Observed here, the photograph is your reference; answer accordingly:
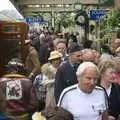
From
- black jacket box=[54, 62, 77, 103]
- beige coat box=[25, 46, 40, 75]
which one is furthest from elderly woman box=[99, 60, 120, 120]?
beige coat box=[25, 46, 40, 75]

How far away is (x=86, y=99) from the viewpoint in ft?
21.1

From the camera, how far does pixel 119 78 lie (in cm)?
863

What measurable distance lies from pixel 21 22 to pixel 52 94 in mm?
6842

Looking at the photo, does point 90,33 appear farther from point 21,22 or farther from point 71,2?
point 71,2

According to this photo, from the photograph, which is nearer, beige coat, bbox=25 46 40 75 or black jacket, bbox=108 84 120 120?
black jacket, bbox=108 84 120 120

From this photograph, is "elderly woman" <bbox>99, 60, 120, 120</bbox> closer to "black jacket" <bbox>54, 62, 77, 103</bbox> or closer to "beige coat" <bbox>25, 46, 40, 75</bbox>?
"black jacket" <bbox>54, 62, 77, 103</bbox>

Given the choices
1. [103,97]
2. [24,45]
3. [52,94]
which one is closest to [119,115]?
[103,97]

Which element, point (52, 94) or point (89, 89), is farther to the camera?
point (52, 94)

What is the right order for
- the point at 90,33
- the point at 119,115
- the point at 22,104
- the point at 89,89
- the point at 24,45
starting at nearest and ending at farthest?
1. the point at 89,89
2. the point at 119,115
3. the point at 22,104
4. the point at 24,45
5. the point at 90,33

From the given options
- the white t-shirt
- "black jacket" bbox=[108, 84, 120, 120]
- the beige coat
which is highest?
the white t-shirt

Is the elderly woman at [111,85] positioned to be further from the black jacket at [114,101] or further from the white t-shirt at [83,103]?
the white t-shirt at [83,103]

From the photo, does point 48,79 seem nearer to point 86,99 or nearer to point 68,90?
point 68,90

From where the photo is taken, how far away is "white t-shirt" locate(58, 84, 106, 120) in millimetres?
6379

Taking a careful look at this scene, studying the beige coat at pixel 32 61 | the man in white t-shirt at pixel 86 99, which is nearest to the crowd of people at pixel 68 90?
the man in white t-shirt at pixel 86 99
